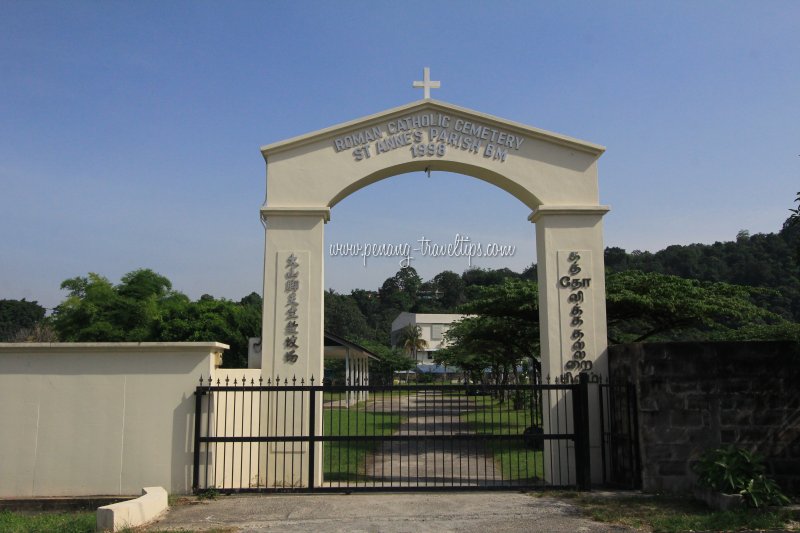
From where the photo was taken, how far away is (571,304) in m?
10.0

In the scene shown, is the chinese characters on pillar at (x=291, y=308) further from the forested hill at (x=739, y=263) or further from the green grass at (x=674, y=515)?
the forested hill at (x=739, y=263)

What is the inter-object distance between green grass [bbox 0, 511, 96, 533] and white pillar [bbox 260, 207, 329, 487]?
2.60m

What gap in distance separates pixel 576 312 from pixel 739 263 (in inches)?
1362

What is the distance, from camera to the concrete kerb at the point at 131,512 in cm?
692

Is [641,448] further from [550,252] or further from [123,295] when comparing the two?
[123,295]

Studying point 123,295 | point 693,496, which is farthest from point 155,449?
point 123,295

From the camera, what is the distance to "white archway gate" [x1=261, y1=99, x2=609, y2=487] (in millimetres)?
9945

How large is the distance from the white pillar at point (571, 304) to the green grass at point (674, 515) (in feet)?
4.69

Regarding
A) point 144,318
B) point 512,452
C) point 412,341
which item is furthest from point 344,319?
point 512,452

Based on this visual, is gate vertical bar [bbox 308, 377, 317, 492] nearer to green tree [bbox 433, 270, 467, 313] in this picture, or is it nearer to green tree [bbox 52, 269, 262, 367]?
green tree [bbox 52, 269, 262, 367]

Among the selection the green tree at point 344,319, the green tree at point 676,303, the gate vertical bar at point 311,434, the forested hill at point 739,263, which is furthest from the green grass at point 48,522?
the green tree at point 344,319

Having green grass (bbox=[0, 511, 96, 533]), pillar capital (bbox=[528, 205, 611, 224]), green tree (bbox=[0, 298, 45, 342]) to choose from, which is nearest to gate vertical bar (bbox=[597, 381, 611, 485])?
pillar capital (bbox=[528, 205, 611, 224])

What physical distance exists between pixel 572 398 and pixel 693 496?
1.90m

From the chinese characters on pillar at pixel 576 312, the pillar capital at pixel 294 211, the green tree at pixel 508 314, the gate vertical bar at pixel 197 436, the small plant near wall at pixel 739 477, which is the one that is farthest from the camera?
the green tree at pixel 508 314
